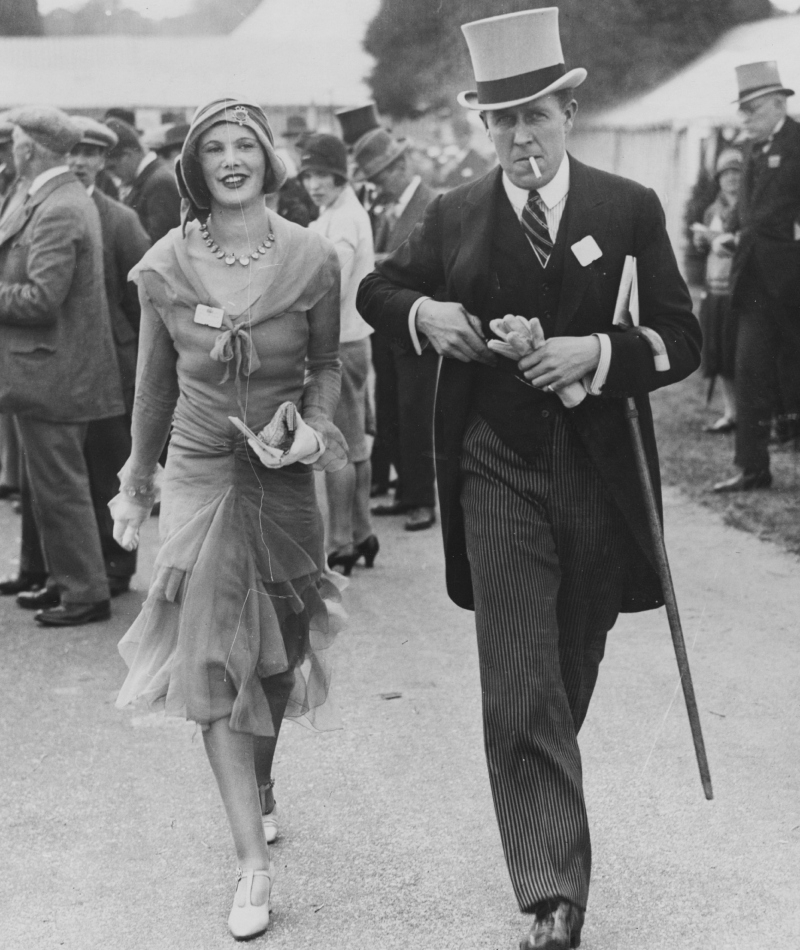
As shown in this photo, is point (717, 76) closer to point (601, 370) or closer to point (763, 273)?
point (763, 273)

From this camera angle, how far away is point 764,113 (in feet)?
26.9

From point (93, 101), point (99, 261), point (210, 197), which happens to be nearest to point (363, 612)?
point (99, 261)

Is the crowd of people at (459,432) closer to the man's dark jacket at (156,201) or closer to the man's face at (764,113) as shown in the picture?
the man's dark jacket at (156,201)

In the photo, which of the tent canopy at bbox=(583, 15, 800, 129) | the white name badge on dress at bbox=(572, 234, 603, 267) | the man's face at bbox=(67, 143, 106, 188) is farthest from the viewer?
the man's face at bbox=(67, 143, 106, 188)

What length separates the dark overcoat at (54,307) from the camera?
5992 mm

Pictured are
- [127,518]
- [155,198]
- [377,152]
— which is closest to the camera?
[127,518]

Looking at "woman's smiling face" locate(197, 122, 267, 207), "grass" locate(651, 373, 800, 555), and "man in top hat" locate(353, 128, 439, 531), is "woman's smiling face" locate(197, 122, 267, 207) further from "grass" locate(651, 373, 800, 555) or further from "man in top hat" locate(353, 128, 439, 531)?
"grass" locate(651, 373, 800, 555)

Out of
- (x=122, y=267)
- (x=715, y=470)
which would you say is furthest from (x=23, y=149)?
(x=715, y=470)

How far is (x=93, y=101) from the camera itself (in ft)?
28.8

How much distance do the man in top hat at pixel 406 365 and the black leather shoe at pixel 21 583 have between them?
2.08 meters

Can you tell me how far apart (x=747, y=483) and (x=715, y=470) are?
0.69 metres

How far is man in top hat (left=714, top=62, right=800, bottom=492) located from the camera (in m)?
8.26

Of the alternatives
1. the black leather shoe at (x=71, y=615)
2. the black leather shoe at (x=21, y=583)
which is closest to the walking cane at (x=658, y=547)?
the black leather shoe at (x=71, y=615)

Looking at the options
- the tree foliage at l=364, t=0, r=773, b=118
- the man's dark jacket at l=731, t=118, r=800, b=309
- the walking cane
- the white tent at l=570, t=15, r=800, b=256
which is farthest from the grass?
the walking cane
